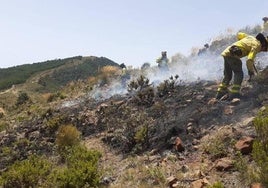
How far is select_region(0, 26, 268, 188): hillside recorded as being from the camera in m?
6.42

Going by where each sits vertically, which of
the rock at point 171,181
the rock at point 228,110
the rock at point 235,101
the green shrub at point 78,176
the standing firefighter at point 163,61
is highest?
the standing firefighter at point 163,61

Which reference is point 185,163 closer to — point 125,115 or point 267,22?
point 125,115

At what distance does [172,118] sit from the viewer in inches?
385

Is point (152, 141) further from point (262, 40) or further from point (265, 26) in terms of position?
point (265, 26)

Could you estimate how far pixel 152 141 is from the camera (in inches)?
341

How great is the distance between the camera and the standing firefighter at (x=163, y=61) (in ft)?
59.7

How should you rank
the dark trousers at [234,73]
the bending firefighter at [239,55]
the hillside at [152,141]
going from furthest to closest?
the dark trousers at [234,73], the bending firefighter at [239,55], the hillside at [152,141]

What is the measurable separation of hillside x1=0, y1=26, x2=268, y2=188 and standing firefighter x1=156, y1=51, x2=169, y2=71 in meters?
2.92

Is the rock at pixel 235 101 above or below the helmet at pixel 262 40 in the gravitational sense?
below

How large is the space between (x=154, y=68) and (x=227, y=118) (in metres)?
10.8

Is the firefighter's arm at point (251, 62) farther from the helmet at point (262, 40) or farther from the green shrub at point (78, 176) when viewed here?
the green shrub at point (78, 176)

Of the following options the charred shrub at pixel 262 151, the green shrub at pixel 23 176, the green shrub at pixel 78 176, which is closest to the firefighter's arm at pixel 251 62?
the charred shrub at pixel 262 151

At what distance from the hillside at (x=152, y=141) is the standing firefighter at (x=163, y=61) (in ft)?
9.57

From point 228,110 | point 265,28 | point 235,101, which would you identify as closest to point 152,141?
point 228,110
